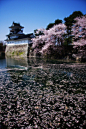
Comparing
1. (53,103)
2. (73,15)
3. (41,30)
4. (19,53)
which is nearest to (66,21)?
(73,15)

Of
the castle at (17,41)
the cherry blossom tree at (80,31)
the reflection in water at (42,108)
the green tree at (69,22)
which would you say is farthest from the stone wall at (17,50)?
the reflection in water at (42,108)

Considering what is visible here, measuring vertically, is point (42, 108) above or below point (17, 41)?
below

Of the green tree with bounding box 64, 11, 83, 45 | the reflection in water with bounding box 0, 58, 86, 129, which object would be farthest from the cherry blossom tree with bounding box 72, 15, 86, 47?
the reflection in water with bounding box 0, 58, 86, 129

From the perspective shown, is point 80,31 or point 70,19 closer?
point 80,31

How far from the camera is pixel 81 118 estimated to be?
3430 mm

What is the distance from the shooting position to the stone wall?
38.0 meters

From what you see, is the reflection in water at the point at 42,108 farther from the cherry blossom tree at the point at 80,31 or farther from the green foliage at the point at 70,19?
the green foliage at the point at 70,19

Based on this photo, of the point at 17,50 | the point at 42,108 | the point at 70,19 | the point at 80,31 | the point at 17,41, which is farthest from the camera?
the point at 17,41

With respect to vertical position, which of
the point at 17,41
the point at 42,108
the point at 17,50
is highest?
the point at 17,41

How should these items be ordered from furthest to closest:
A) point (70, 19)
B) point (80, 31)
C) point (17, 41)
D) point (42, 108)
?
point (17, 41) < point (70, 19) < point (80, 31) < point (42, 108)

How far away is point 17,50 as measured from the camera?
40312 mm

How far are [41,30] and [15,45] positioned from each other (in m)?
16.2

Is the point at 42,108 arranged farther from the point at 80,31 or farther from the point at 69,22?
the point at 69,22

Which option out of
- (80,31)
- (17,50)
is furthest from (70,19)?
(17,50)
